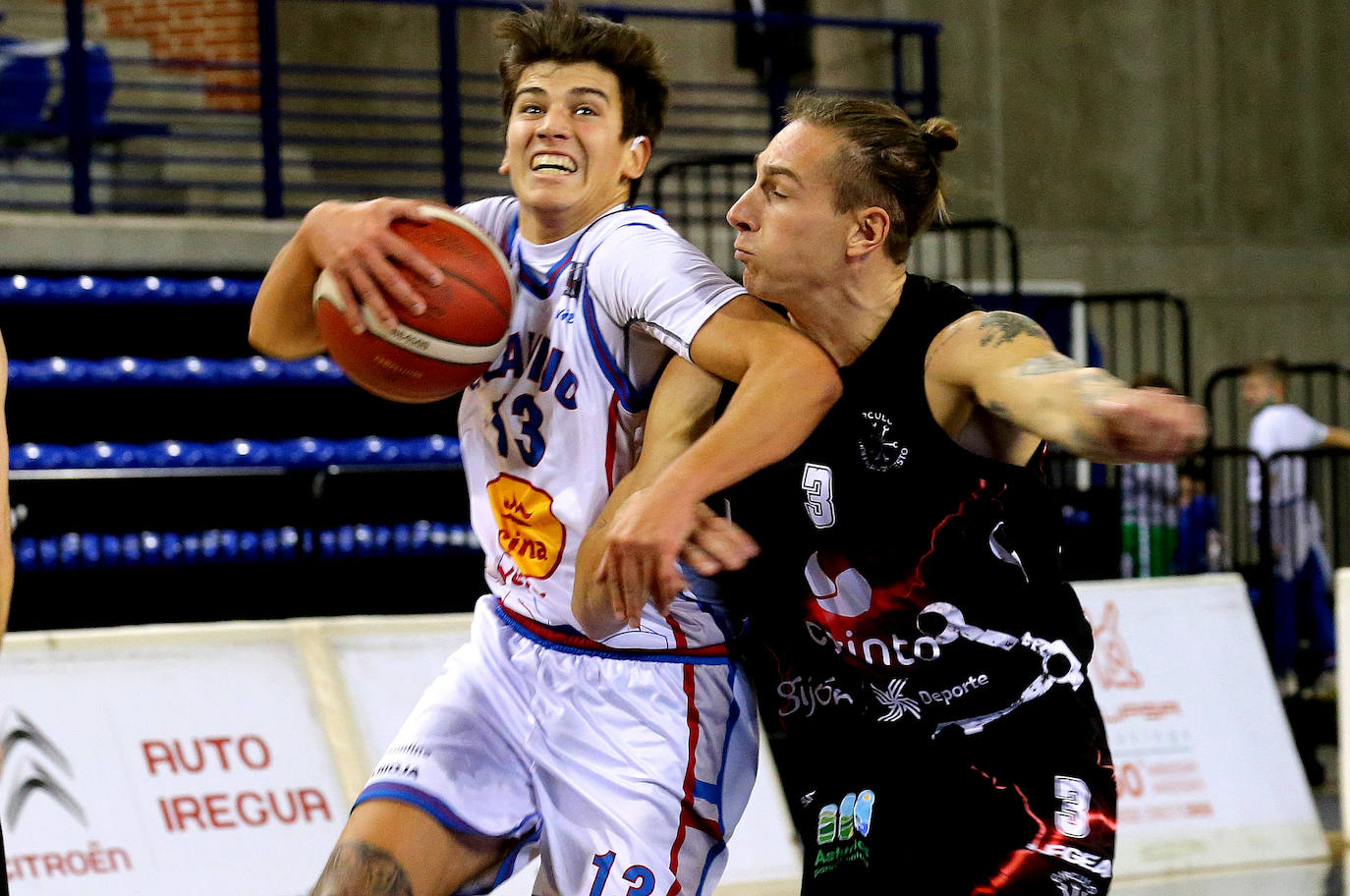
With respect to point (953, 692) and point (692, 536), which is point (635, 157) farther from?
point (953, 692)

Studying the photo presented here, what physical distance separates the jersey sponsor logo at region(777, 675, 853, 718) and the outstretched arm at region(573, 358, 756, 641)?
42 centimetres

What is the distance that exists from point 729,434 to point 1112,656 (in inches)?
151

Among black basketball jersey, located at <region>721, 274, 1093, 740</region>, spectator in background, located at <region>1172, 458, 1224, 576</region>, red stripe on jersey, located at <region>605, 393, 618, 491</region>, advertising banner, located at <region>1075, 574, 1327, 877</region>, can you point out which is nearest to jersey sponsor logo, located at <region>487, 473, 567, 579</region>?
red stripe on jersey, located at <region>605, 393, 618, 491</region>

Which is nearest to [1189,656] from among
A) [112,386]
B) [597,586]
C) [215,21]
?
[597,586]

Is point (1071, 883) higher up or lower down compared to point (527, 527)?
lower down

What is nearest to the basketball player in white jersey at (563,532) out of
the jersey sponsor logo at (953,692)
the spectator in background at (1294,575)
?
the jersey sponsor logo at (953,692)

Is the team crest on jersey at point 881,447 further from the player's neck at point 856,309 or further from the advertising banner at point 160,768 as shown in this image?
the advertising banner at point 160,768

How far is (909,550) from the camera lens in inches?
106

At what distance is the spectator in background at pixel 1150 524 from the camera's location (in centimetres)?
849

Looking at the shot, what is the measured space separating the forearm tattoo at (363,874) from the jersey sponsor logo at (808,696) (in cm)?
74

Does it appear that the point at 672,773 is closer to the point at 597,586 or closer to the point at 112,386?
the point at 597,586

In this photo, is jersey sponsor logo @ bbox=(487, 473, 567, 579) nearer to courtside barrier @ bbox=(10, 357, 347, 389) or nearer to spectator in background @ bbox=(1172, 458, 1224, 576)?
courtside barrier @ bbox=(10, 357, 347, 389)

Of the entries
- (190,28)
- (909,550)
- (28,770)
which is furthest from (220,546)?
(190,28)

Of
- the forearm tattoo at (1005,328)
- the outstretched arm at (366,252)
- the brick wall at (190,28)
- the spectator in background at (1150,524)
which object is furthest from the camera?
the brick wall at (190,28)
